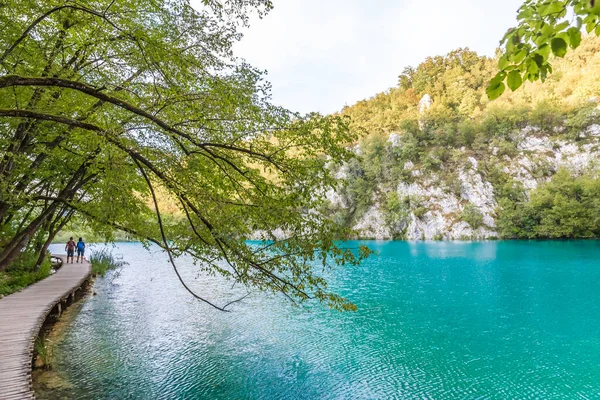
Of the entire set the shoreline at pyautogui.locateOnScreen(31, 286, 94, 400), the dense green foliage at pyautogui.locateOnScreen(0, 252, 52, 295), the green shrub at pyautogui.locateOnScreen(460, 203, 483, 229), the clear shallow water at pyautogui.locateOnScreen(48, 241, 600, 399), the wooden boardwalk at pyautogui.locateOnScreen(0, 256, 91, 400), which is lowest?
the clear shallow water at pyautogui.locateOnScreen(48, 241, 600, 399)

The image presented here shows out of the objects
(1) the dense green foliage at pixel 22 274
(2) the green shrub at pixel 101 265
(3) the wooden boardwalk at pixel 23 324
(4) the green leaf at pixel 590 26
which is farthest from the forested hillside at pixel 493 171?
(4) the green leaf at pixel 590 26

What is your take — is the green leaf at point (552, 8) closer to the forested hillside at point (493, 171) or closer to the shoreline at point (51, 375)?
the shoreline at point (51, 375)

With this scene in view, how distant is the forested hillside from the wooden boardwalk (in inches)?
1416

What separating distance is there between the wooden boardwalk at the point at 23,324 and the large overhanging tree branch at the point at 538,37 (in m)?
7.94

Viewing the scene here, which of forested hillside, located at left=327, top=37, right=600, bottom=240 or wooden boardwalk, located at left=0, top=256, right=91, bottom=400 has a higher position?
forested hillside, located at left=327, top=37, right=600, bottom=240

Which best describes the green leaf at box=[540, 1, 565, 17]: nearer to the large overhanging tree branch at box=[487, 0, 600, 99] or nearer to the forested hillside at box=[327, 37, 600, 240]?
the large overhanging tree branch at box=[487, 0, 600, 99]

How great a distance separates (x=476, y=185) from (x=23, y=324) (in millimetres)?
64906

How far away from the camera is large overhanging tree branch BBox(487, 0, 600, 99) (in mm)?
1706

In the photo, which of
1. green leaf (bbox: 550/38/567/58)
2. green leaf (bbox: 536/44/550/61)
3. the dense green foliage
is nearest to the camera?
green leaf (bbox: 550/38/567/58)

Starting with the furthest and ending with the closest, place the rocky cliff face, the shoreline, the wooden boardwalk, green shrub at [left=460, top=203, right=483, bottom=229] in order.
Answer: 1. the rocky cliff face
2. green shrub at [left=460, top=203, right=483, bottom=229]
3. the shoreline
4. the wooden boardwalk

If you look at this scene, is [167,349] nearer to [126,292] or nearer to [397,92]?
[126,292]

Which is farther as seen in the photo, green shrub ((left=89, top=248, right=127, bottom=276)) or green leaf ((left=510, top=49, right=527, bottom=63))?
green shrub ((left=89, top=248, right=127, bottom=276))

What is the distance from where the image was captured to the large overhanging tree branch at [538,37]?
5.60 ft

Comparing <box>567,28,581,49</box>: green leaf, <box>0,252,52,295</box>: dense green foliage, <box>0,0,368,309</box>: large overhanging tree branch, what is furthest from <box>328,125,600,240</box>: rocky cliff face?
<box>567,28,581,49</box>: green leaf
